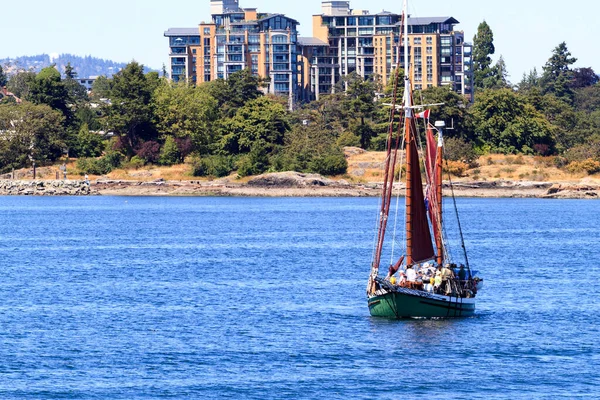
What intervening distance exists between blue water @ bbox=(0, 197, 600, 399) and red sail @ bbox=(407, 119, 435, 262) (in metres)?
3.49

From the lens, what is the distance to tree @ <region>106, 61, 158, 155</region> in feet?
591

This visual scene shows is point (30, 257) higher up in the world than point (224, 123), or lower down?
lower down

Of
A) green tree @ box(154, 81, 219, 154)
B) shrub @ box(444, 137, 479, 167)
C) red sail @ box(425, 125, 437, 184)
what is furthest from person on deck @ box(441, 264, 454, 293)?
green tree @ box(154, 81, 219, 154)

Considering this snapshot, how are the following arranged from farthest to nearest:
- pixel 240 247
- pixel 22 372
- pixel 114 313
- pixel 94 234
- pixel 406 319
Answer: pixel 94 234 → pixel 240 247 → pixel 114 313 → pixel 406 319 → pixel 22 372

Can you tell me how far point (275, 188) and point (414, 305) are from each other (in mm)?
126452

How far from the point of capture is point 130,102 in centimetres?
18012

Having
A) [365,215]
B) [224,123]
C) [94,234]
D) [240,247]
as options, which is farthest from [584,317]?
[224,123]

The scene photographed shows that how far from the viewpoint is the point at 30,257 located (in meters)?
88.6

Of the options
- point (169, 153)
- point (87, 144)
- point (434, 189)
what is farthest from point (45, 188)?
point (434, 189)

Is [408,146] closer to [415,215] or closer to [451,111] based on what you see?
[415,215]

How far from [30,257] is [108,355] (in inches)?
1713

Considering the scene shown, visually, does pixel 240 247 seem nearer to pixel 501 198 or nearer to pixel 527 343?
pixel 527 343

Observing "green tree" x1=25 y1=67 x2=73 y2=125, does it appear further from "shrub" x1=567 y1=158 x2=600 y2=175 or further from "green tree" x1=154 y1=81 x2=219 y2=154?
"shrub" x1=567 y1=158 x2=600 y2=175

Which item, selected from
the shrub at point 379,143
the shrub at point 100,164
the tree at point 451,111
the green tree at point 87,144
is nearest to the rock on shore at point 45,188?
the shrub at point 100,164
